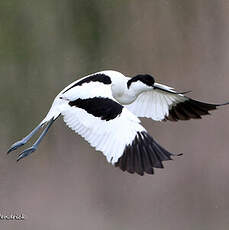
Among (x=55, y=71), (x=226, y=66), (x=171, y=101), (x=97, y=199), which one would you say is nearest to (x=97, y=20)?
(x=55, y=71)

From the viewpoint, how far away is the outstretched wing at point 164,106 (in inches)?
178

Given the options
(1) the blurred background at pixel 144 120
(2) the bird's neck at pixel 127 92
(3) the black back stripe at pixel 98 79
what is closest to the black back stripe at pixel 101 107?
(3) the black back stripe at pixel 98 79

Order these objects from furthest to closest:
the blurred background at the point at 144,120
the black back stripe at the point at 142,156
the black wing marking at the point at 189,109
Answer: the blurred background at the point at 144,120
the black wing marking at the point at 189,109
the black back stripe at the point at 142,156

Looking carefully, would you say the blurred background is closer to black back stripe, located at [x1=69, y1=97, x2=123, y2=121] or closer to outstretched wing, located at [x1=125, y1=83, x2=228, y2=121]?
outstretched wing, located at [x1=125, y1=83, x2=228, y2=121]

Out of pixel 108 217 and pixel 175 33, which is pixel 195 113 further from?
pixel 175 33

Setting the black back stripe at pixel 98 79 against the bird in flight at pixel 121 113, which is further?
the black back stripe at pixel 98 79

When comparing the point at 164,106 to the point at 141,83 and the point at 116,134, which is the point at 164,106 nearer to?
the point at 141,83

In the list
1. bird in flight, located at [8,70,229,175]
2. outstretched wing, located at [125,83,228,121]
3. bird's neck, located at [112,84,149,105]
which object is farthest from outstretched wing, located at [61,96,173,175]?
outstretched wing, located at [125,83,228,121]

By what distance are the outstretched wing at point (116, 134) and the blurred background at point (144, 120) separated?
1.85 metres

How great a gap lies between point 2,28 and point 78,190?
1616 mm

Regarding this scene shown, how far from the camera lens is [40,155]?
6.62 m

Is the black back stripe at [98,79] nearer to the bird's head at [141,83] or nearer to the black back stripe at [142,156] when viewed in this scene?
the bird's head at [141,83]

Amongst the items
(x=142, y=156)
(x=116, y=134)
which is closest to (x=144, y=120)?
(x=116, y=134)

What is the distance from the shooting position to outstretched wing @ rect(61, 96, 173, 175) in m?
3.76
